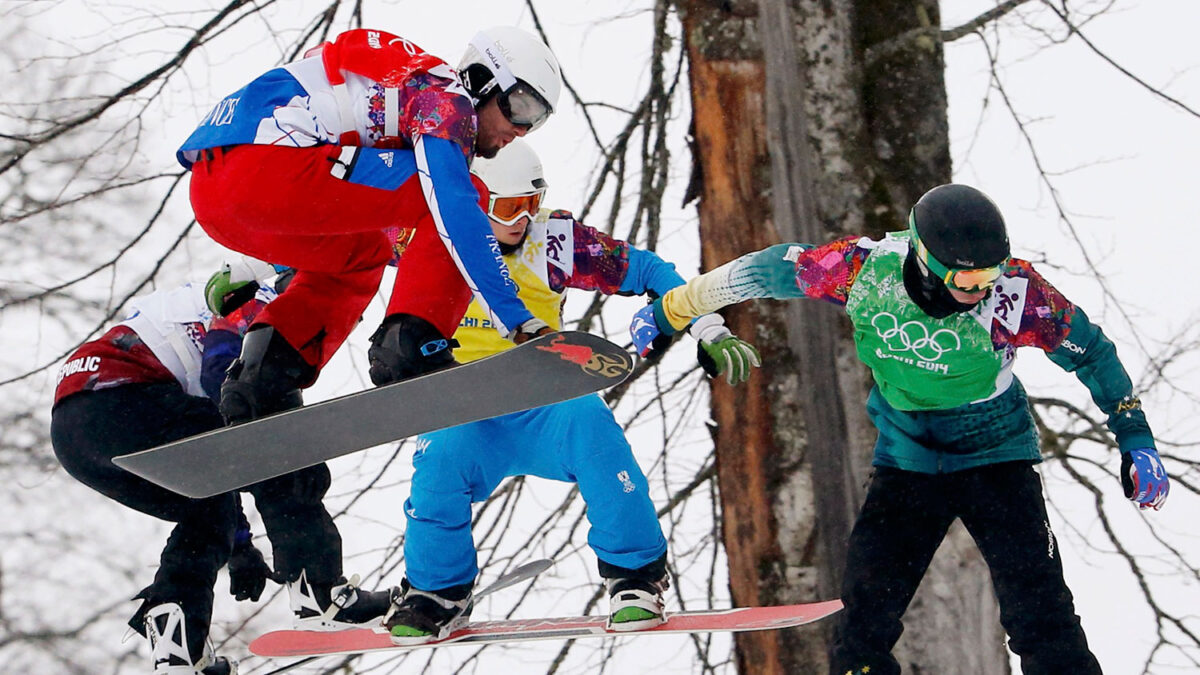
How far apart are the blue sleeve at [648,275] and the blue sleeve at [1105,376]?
1.24 metres

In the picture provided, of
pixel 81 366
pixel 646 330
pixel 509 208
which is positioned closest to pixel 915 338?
pixel 646 330

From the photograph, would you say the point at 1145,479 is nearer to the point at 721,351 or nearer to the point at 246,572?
the point at 721,351

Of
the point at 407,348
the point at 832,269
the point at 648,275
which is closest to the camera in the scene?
the point at 407,348

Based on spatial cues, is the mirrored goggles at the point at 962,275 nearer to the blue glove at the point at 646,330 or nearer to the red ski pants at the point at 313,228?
the blue glove at the point at 646,330

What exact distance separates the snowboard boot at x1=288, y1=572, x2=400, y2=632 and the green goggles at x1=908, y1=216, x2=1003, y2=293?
219cm

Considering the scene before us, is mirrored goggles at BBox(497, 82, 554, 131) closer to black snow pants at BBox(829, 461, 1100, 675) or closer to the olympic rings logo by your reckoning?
the olympic rings logo

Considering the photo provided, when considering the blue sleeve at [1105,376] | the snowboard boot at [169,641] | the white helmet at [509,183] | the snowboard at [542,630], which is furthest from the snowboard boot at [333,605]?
the blue sleeve at [1105,376]

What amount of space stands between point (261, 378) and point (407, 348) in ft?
1.64

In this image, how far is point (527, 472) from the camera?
12.8 feet

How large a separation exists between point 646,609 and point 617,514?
31 cm

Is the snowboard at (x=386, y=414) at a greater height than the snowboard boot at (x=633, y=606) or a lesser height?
greater

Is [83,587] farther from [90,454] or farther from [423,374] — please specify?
[423,374]

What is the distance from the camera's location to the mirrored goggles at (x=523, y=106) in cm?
311

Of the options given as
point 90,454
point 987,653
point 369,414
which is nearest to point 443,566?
point 369,414
